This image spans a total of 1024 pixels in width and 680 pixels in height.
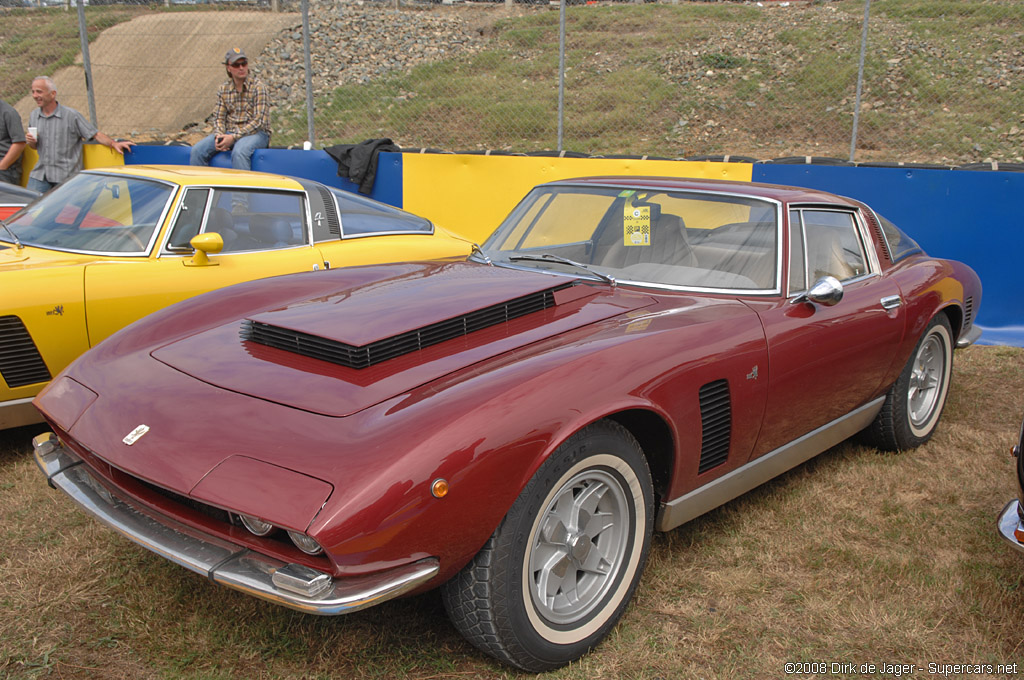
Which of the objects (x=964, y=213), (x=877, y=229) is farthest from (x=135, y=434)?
(x=964, y=213)

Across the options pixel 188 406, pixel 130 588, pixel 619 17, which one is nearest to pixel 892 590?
pixel 188 406

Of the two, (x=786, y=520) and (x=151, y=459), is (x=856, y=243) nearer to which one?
(x=786, y=520)

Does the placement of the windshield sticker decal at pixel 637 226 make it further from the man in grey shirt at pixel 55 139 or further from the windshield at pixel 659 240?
the man in grey shirt at pixel 55 139

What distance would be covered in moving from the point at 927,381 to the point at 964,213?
245cm

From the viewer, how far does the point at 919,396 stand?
4.10 meters

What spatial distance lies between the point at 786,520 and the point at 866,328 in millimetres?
847

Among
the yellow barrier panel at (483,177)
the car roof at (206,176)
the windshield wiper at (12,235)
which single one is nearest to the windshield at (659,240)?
the car roof at (206,176)

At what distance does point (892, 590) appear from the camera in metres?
2.74

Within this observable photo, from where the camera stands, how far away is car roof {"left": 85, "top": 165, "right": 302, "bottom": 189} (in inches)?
178

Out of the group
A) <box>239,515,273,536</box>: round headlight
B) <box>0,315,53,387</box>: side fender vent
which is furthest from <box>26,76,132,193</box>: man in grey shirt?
<box>239,515,273,536</box>: round headlight

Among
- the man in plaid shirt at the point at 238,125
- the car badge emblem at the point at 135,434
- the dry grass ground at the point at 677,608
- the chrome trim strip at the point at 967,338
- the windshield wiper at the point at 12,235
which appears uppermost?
the man in plaid shirt at the point at 238,125

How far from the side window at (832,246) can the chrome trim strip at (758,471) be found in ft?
1.98

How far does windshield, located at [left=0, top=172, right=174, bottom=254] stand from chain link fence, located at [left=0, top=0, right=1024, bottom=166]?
17.1 feet

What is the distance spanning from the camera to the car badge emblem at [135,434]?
2.15m
